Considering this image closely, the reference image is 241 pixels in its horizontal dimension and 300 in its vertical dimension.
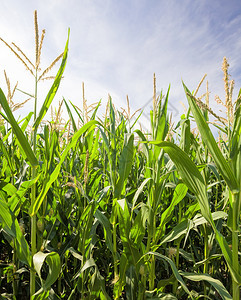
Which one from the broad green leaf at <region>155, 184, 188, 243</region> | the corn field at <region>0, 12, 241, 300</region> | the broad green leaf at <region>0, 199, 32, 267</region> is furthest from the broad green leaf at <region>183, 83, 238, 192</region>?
the broad green leaf at <region>0, 199, 32, 267</region>

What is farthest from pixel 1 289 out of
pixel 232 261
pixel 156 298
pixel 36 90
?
pixel 232 261

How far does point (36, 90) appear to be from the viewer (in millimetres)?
1038

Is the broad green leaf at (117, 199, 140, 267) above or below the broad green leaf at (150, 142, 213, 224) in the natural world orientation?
below

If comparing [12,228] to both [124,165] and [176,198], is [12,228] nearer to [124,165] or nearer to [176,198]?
[124,165]

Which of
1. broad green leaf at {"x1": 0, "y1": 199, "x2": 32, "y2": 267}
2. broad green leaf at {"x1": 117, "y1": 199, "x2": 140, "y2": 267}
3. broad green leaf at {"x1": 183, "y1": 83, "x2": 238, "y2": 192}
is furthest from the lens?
broad green leaf at {"x1": 117, "y1": 199, "x2": 140, "y2": 267}

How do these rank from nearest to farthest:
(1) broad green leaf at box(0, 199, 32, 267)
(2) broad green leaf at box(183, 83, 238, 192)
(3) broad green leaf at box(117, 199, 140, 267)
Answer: (2) broad green leaf at box(183, 83, 238, 192) < (1) broad green leaf at box(0, 199, 32, 267) < (3) broad green leaf at box(117, 199, 140, 267)

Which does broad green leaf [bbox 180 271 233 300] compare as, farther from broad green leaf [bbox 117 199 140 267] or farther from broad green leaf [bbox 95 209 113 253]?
broad green leaf [bbox 95 209 113 253]

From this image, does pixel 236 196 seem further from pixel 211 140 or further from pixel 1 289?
pixel 1 289

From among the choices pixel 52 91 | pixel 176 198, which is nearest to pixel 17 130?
pixel 52 91

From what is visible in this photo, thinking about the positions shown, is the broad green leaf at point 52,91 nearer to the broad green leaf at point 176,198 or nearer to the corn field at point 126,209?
the corn field at point 126,209

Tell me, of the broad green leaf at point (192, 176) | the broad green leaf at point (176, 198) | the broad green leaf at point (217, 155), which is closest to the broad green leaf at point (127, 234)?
the broad green leaf at point (176, 198)

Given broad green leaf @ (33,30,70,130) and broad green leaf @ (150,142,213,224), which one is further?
broad green leaf @ (33,30,70,130)

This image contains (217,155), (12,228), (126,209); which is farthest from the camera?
(126,209)

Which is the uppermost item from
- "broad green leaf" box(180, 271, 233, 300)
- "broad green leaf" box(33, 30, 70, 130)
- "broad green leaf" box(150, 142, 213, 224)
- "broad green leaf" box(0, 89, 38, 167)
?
"broad green leaf" box(33, 30, 70, 130)
